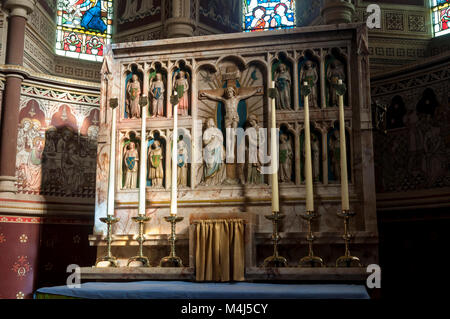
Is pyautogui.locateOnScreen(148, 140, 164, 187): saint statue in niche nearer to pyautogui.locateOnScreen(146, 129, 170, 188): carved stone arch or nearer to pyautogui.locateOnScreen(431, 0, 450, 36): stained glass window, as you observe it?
pyautogui.locateOnScreen(146, 129, 170, 188): carved stone arch

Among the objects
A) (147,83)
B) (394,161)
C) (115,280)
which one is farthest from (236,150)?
(394,161)

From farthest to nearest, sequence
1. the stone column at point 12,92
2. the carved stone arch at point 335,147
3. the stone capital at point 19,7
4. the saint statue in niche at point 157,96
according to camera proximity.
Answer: the stone capital at point 19,7, the stone column at point 12,92, the saint statue in niche at point 157,96, the carved stone arch at point 335,147

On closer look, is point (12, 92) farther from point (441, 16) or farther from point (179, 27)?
point (441, 16)

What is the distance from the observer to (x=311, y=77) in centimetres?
602

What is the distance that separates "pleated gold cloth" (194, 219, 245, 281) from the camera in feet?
16.5

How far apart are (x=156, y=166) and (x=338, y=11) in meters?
4.14

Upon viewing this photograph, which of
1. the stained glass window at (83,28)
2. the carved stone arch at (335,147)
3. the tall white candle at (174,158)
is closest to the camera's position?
the tall white candle at (174,158)

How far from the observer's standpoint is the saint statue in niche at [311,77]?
19.8ft

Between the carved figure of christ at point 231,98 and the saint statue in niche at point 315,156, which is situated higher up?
the carved figure of christ at point 231,98

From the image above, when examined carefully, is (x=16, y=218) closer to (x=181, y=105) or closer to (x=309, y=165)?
(x=181, y=105)

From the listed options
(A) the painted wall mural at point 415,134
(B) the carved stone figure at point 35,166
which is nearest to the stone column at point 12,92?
(B) the carved stone figure at point 35,166

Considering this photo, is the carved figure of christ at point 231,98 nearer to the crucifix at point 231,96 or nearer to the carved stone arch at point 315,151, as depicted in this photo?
the crucifix at point 231,96

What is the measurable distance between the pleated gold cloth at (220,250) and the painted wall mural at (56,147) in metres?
3.65

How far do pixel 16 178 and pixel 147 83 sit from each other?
2.70 metres
